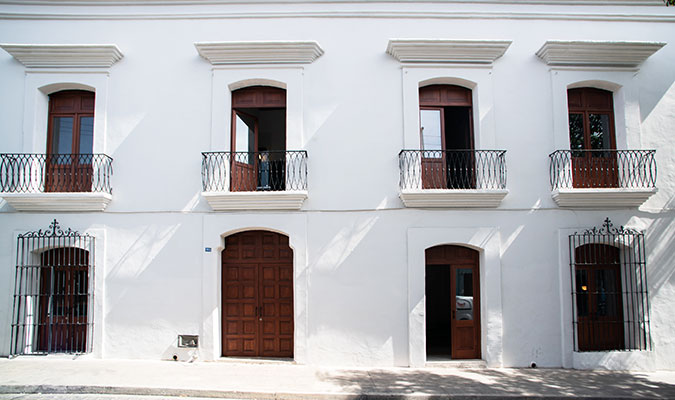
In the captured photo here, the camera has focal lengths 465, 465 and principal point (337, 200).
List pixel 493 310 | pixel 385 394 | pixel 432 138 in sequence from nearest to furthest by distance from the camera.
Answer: pixel 385 394 < pixel 493 310 < pixel 432 138

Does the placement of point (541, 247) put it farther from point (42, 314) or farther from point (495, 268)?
point (42, 314)

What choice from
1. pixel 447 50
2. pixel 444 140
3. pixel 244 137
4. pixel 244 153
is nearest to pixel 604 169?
pixel 444 140

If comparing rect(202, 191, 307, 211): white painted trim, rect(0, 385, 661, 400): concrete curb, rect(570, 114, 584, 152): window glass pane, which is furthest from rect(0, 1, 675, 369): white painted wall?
Result: rect(0, 385, 661, 400): concrete curb

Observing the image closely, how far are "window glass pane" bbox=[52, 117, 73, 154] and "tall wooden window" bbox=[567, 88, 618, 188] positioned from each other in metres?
A: 10.7

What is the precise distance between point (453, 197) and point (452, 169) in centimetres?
85

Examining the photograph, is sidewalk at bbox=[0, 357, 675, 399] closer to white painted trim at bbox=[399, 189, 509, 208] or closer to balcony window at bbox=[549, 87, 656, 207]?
white painted trim at bbox=[399, 189, 509, 208]

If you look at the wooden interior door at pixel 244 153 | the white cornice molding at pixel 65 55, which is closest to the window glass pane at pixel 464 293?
the wooden interior door at pixel 244 153

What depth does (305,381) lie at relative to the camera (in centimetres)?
799

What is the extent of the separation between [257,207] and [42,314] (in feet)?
16.4

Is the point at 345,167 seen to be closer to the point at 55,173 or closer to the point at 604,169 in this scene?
the point at 604,169

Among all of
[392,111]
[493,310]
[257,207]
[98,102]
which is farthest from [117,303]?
[493,310]

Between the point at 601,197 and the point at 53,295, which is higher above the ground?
the point at 601,197

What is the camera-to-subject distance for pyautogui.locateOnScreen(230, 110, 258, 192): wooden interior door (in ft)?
31.4

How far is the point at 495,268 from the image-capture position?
364 inches
